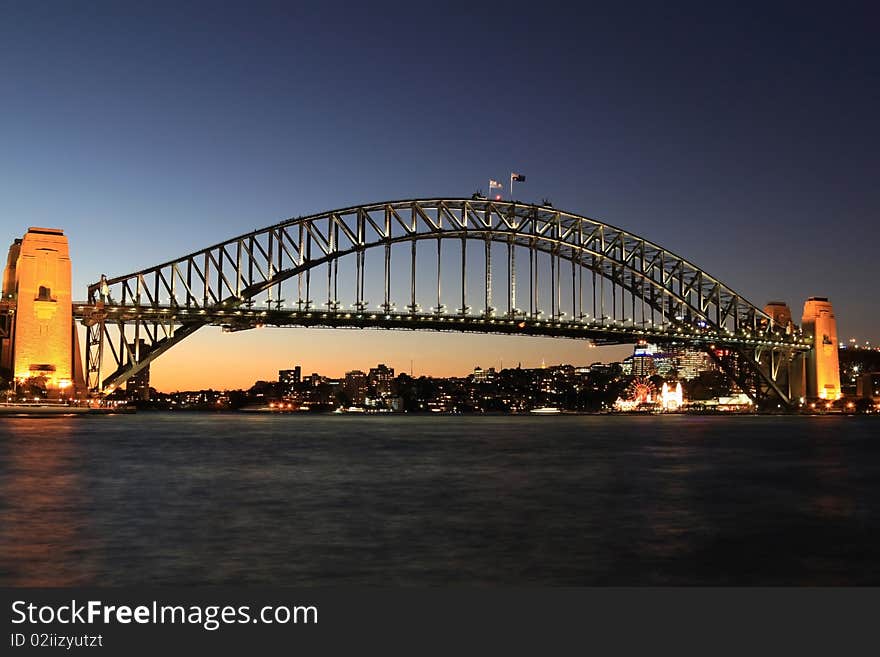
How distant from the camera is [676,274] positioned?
307 feet

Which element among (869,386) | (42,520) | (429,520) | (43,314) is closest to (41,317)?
(43,314)

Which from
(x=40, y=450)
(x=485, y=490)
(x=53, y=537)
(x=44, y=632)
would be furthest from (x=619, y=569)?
(x=40, y=450)

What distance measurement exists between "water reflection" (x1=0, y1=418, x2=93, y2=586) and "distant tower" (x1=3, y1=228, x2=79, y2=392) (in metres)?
28.2

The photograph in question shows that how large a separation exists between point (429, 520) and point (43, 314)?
4824 cm

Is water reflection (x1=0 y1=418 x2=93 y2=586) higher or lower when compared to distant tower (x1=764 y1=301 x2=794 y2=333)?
lower

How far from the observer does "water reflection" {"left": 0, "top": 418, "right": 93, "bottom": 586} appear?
11320 mm

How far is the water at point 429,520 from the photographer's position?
1153 cm

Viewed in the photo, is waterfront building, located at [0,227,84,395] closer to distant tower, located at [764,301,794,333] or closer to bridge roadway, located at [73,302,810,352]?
bridge roadway, located at [73,302,810,352]

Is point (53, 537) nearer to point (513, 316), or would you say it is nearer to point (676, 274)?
point (513, 316)

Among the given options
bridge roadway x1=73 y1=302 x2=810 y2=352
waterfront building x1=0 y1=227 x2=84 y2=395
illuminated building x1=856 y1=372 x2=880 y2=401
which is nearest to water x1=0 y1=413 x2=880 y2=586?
waterfront building x1=0 y1=227 x2=84 y2=395

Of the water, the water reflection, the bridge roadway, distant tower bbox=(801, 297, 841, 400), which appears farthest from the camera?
distant tower bbox=(801, 297, 841, 400)

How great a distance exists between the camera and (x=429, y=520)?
16047 millimetres

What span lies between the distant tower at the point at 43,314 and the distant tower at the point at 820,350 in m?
69.1

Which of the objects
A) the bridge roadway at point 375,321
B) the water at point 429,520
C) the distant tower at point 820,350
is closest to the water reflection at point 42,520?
the water at point 429,520
